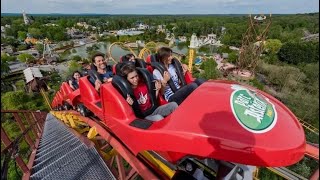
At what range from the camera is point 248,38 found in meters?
26.8

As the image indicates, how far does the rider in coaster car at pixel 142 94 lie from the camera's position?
219cm

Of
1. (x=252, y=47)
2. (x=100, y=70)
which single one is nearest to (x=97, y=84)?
(x=100, y=70)

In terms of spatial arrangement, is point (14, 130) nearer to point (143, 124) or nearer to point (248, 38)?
point (143, 124)

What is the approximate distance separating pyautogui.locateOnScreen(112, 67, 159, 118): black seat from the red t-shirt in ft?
0.11

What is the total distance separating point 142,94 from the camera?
8.02 feet

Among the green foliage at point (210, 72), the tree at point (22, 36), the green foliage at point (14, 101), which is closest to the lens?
the green foliage at point (14, 101)

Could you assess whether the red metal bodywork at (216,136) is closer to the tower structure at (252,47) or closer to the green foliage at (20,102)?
the green foliage at (20,102)

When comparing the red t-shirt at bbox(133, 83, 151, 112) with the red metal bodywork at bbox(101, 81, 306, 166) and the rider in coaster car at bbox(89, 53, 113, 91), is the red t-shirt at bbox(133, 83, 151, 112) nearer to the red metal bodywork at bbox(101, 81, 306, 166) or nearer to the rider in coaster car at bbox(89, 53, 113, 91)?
the red metal bodywork at bbox(101, 81, 306, 166)

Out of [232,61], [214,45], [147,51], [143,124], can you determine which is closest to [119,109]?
[143,124]

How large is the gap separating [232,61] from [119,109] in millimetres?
36321

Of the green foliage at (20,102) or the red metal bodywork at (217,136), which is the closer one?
the red metal bodywork at (217,136)

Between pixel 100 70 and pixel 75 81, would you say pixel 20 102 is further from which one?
pixel 100 70

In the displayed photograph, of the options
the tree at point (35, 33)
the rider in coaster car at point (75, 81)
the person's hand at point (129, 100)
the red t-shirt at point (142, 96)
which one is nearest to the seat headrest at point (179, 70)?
the red t-shirt at point (142, 96)

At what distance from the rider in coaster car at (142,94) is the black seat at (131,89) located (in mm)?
32
